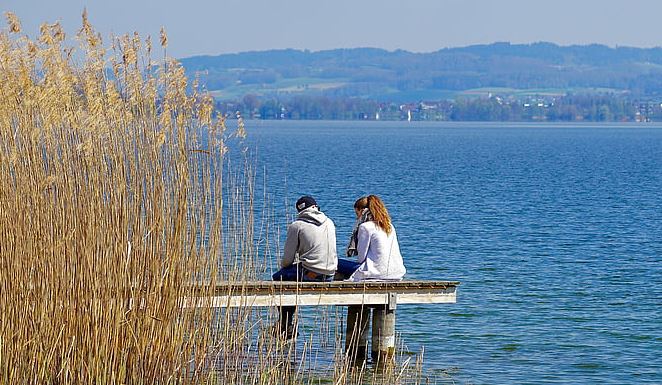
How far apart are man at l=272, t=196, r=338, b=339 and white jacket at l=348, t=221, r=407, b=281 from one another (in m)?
0.30

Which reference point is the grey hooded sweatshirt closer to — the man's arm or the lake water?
the man's arm

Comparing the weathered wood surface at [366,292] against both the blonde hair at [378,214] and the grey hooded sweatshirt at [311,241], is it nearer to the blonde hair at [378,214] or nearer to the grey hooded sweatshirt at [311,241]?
the grey hooded sweatshirt at [311,241]

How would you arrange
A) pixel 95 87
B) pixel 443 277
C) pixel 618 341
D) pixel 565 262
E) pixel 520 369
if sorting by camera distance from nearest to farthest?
pixel 95 87 → pixel 520 369 → pixel 618 341 → pixel 443 277 → pixel 565 262

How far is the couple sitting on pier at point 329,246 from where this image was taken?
12.0 metres

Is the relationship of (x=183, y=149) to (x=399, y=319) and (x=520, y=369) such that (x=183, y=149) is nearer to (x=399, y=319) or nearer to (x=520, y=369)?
(x=520, y=369)

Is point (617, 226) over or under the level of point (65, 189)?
under

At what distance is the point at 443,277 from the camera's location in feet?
68.4

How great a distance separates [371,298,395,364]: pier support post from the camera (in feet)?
39.9

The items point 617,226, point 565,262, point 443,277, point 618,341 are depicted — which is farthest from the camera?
point 617,226

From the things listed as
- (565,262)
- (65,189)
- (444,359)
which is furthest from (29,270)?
(565,262)

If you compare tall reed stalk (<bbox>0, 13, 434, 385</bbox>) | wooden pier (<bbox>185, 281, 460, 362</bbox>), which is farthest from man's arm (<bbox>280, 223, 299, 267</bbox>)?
tall reed stalk (<bbox>0, 13, 434, 385</bbox>)

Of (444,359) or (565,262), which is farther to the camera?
(565,262)

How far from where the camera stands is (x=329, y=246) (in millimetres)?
12070

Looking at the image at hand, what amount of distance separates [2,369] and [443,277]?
14662mm
